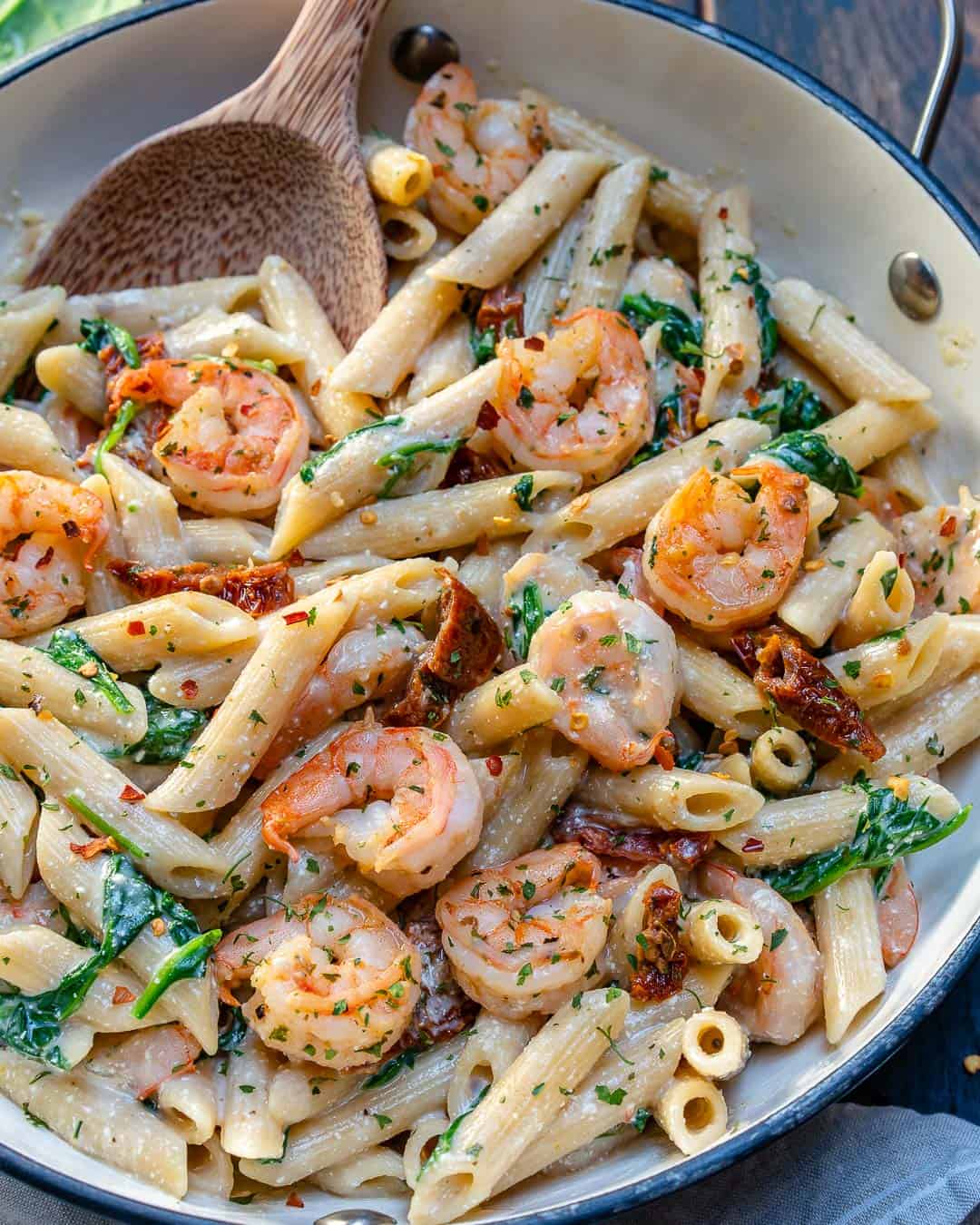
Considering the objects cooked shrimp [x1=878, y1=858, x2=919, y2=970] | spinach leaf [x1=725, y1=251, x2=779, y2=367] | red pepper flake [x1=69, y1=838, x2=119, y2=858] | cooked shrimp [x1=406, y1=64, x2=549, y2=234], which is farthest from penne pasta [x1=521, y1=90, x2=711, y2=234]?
red pepper flake [x1=69, y1=838, x2=119, y2=858]

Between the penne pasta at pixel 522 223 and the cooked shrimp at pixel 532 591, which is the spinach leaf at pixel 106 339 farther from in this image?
the cooked shrimp at pixel 532 591

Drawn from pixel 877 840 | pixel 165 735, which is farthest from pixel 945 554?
pixel 165 735

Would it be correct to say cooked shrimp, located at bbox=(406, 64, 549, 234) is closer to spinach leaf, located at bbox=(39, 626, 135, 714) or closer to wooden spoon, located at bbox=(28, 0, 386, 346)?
wooden spoon, located at bbox=(28, 0, 386, 346)

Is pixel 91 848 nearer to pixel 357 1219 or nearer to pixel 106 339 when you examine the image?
pixel 357 1219

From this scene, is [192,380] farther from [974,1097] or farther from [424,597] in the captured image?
[974,1097]

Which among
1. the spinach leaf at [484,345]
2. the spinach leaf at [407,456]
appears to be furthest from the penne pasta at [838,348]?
the spinach leaf at [407,456]
